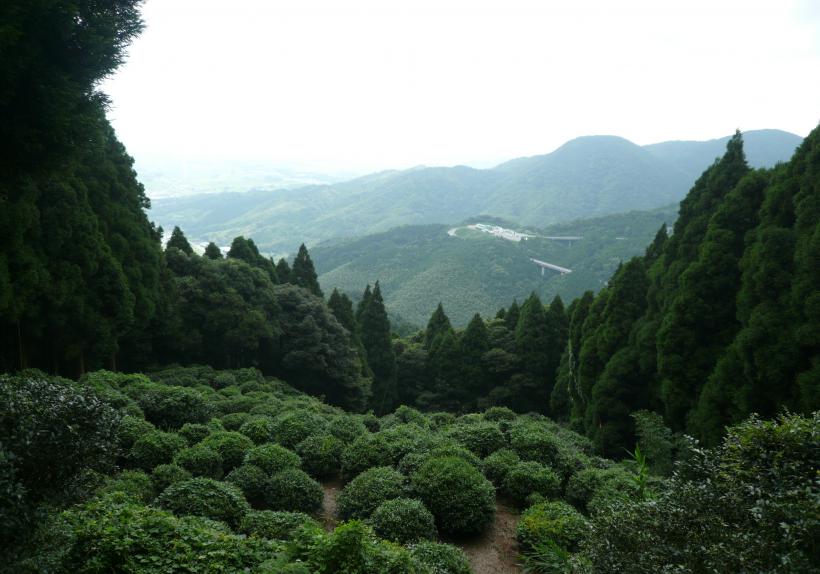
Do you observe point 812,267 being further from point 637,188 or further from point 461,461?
point 637,188

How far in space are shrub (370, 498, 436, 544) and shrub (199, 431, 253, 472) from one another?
341 cm

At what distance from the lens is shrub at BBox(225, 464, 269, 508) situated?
28.7 feet

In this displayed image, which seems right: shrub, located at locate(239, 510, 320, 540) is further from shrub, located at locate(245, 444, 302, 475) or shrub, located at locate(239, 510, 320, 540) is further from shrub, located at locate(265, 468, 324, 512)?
shrub, located at locate(245, 444, 302, 475)

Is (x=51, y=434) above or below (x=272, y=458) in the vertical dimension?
→ above

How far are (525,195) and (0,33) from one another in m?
192

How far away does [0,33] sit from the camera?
20.1 feet

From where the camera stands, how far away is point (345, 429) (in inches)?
473

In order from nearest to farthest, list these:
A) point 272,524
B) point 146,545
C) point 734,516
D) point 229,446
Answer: point 734,516
point 146,545
point 272,524
point 229,446

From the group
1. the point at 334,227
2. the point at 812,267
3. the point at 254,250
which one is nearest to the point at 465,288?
the point at 254,250

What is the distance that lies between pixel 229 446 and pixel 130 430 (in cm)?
191

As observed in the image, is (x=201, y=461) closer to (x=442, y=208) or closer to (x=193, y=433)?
(x=193, y=433)

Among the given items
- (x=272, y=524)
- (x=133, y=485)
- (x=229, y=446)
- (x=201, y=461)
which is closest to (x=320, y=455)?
(x=229, y=446)

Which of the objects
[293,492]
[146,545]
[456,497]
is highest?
[146,545]

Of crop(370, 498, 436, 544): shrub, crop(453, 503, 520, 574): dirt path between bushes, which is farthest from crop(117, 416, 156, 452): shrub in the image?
crop(453, 503, 520, 574): dirt path between bushes
